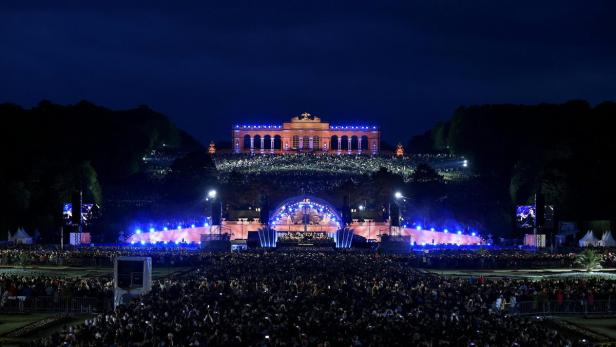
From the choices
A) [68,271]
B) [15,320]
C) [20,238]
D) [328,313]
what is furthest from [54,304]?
[20,238]

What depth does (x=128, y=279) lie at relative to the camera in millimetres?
39781

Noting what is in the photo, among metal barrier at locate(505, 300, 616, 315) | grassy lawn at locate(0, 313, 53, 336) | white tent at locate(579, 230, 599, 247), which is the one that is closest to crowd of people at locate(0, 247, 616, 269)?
white tent at locate(579, 230, 599, 247)

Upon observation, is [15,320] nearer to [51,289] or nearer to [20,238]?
[51,289]

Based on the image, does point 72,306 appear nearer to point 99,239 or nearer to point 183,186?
point 99,239

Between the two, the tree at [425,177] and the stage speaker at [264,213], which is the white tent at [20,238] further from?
the tree at [425,177]

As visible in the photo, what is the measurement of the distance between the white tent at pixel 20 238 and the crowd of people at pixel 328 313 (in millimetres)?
41289

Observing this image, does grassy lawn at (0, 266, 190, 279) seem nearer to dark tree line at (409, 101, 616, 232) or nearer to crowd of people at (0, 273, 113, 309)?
crowd of people at (0, 273, 113, 309)

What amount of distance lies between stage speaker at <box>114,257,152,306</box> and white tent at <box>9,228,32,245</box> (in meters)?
47.0

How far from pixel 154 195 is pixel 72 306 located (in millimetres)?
79257

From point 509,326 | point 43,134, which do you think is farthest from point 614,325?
point 43,134

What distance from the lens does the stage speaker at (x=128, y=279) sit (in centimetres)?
3972

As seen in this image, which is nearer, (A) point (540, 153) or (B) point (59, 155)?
(A) point (540, 153)

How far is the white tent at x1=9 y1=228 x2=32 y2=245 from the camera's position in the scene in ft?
277

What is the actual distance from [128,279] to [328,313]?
39.0 ft
